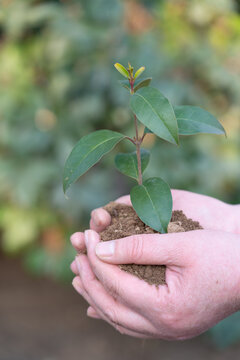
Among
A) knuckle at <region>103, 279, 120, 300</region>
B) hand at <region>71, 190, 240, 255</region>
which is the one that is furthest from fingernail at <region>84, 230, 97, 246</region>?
hand at <region>71, 190, 240, 255</region>

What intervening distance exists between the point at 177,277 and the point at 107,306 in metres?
0.24

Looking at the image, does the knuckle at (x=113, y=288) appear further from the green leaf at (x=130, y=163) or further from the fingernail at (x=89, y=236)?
the green leaf at (x=130, y=163)

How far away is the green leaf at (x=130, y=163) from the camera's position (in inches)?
50.1

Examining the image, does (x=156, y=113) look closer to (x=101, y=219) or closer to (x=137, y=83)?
(x=137, y=83)

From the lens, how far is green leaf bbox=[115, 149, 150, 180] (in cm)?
127

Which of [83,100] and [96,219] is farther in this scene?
[83,100]

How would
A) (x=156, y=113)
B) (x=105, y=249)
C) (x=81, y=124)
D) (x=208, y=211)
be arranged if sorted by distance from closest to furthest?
(x=156, y=113)
(x=105, y=249)
(x=208, y=211)
(x=81, y=124)

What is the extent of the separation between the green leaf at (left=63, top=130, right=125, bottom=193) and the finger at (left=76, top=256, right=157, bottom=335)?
317mm

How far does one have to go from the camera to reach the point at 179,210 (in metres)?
1.35

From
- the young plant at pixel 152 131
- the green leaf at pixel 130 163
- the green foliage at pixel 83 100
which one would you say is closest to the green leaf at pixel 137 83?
the young plant at pixel 152 131

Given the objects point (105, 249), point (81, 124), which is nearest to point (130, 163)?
point (105, 249)

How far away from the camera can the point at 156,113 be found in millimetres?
1029

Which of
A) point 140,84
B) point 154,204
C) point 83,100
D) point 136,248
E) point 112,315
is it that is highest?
point 83,100

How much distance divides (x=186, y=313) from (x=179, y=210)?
0.34 metres
